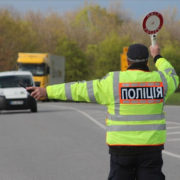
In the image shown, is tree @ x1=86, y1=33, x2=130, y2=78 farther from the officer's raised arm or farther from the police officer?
the police officer

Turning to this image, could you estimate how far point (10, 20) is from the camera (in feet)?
299

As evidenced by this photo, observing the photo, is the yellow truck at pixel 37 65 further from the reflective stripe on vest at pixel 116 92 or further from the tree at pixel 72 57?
the tree at pixel 72 57

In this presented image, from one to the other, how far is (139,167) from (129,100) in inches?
20.8

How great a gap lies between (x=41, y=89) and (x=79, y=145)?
851 cm

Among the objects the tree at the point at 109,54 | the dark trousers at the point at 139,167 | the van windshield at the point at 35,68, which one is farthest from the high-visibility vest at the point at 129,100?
the tree at the point at 109,54

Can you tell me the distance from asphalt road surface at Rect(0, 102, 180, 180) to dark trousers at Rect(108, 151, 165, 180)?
4.09m

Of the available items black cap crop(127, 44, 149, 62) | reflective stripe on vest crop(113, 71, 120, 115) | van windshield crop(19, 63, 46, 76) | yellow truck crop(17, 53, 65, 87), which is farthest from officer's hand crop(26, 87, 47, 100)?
van windshield crop(19, 63, 46, 76)

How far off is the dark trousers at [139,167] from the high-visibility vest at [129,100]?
0.10 m

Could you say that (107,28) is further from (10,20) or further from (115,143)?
(115,143)

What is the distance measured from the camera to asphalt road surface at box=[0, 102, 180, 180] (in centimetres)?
969

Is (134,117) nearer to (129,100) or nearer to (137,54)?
(129,100)

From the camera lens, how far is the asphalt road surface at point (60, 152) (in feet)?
31.8

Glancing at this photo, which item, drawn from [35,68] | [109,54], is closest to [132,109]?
[35,68]

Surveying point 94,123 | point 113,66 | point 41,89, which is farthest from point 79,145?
point 113,66
